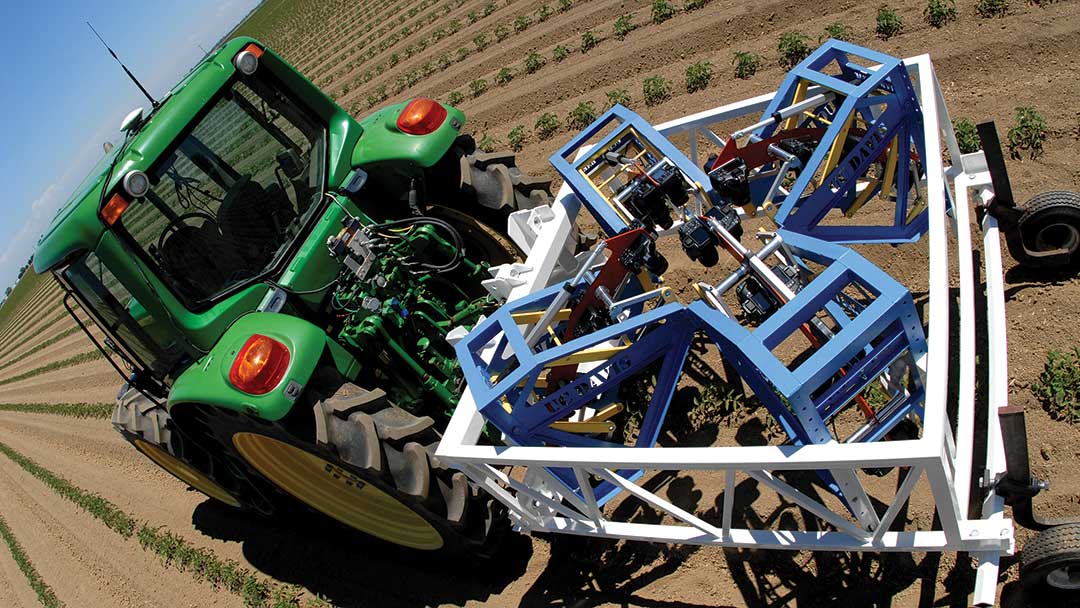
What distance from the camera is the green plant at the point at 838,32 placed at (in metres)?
5.72

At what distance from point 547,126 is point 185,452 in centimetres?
426

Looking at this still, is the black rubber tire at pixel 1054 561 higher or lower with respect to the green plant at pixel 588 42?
lower

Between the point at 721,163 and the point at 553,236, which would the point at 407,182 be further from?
the point at 721,163

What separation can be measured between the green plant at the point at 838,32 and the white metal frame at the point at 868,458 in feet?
8.18

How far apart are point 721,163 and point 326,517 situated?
3.09 metres

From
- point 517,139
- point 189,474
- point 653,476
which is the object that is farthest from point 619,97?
point 189,474

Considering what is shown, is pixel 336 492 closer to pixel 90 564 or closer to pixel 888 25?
pixel 90 564

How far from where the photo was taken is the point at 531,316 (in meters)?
3.13

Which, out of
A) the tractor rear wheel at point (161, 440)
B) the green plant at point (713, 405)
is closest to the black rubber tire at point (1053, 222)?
the green plant at point (713, 405)

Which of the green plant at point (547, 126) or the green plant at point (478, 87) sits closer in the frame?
the green plant at point (547, 126)

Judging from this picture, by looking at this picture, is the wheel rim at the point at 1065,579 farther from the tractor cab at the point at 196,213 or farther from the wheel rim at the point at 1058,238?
the tractor cab at the point at 196,213

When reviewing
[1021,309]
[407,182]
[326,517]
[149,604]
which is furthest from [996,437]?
[149,604]

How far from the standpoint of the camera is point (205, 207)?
12.6ft

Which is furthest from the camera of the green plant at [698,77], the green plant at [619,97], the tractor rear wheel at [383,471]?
the green plant at [619,97]
